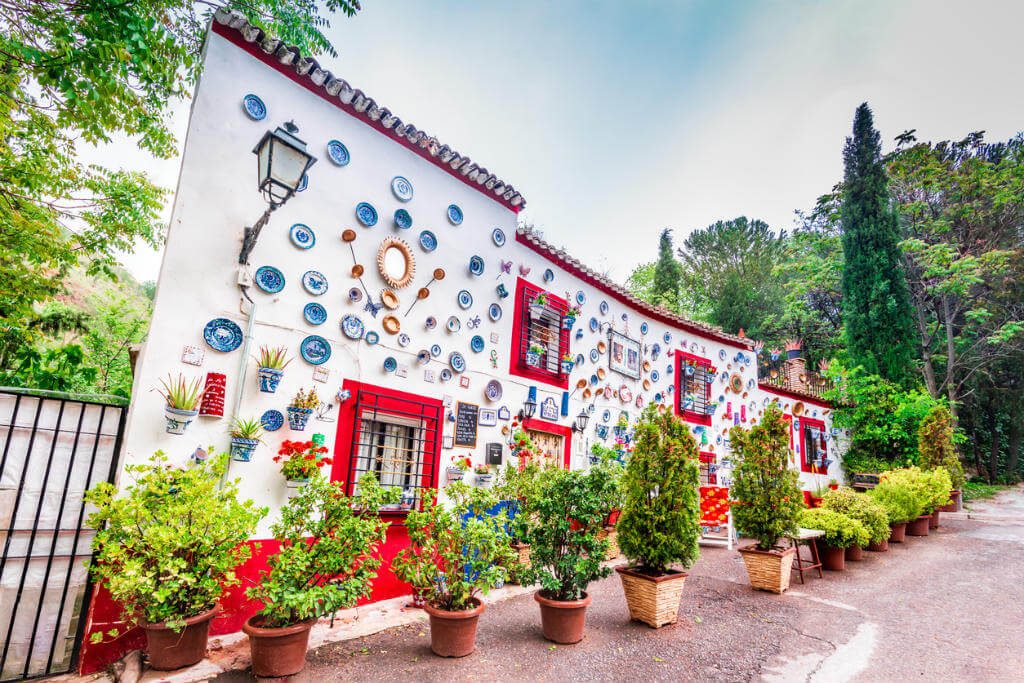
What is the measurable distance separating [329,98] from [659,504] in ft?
20.5

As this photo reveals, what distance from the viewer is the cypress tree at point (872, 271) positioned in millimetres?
14617

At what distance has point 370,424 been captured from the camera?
5.84 meters

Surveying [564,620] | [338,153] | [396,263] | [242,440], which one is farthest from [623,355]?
[242,440]

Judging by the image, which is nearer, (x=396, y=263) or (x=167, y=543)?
(x=167, y=543)

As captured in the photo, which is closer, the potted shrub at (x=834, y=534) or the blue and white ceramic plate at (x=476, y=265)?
the blue and white ceramic plate at (x=476, y=265)

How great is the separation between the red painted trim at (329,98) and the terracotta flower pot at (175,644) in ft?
18.2

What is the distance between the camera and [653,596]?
479 centimetres

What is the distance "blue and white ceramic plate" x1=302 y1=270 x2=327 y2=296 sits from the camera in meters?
5.19

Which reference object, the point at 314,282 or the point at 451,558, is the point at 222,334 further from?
the point at 451,558

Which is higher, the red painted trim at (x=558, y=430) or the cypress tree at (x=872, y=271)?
the cypress tree at (x=872, y=271)

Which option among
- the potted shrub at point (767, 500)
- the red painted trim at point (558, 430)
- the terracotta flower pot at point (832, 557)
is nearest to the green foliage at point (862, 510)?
the terracotta flower pot at point (832, 557)

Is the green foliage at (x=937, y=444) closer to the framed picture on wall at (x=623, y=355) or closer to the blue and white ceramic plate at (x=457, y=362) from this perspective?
the framed picture on wall at (x=623, y=355)

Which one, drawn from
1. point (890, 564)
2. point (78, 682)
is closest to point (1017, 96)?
point (890, 564)

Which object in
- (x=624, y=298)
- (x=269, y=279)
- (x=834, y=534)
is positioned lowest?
(x=834, y=534)
